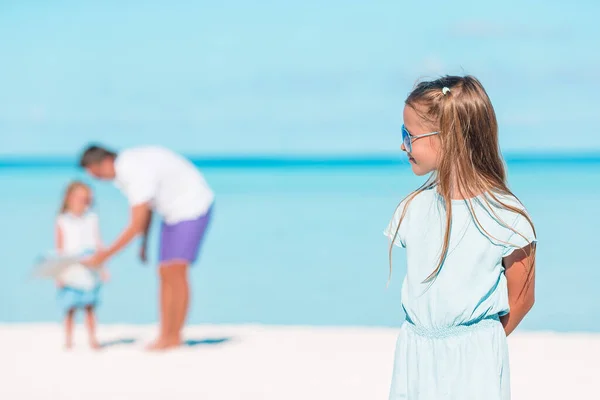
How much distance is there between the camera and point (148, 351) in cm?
611

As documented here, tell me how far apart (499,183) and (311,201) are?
774 inches

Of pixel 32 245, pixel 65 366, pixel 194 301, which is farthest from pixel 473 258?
pixel 32 245

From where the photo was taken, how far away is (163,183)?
602 centimetres

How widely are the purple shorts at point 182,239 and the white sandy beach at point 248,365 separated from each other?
24.5 inches

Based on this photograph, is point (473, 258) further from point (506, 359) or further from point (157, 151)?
point (157, 151)

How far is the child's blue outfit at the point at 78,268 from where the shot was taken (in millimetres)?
6148

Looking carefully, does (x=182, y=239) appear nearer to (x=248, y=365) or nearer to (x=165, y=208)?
(x=165, y=208)

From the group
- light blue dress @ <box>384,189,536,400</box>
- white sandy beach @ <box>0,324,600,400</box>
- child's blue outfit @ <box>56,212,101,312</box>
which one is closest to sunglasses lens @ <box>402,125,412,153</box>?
light blue dress @ <box>384,189,536,400</box>

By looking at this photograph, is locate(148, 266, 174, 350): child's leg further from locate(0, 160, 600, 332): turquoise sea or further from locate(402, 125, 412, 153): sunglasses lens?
locate(402, 125, 412, 153): sunglasses lens

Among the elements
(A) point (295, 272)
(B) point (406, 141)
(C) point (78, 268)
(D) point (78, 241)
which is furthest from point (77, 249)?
Result: (A) point (295, 272)

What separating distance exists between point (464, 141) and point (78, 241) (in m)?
4.42

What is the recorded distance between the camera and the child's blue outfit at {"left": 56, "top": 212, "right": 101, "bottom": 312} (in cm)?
615

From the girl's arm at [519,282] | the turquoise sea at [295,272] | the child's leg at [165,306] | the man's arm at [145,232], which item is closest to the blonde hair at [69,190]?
the man's arm at [145,232]

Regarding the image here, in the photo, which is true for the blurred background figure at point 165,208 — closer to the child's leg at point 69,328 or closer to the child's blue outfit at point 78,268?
the child's blue outfit at point 78,268
